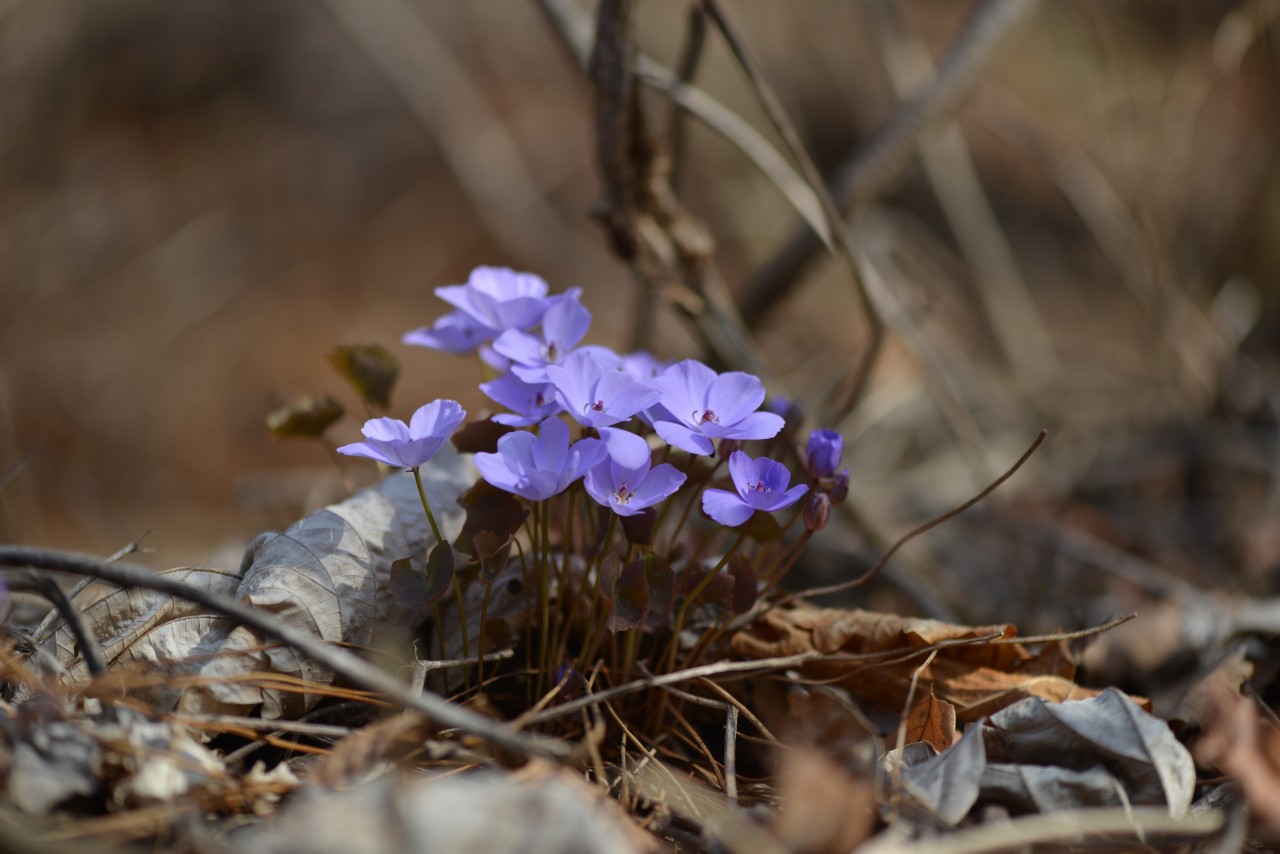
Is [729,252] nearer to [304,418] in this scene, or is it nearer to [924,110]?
[924,110]

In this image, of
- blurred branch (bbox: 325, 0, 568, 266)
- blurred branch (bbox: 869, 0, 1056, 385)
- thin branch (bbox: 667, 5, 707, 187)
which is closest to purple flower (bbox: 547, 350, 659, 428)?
thin branch (bbox: 667, 5, 707, 187)

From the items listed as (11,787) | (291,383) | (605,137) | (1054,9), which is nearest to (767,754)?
(11,787)

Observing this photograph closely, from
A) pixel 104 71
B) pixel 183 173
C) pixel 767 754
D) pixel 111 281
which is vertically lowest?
pixel 767 754

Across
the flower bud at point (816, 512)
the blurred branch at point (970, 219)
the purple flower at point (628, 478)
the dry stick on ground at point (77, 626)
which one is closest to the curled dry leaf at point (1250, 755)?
the flower bud at point (816, 512)

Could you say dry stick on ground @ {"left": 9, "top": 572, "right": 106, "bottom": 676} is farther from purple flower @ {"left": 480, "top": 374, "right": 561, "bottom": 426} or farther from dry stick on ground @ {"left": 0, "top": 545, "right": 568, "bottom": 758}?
purple flower @ {"left": 480, "top": 374, "right": 561, "bottom": 426}

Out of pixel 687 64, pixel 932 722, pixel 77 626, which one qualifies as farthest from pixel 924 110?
pixel 77 626

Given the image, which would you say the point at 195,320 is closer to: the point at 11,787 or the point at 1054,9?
the point at 11,787
